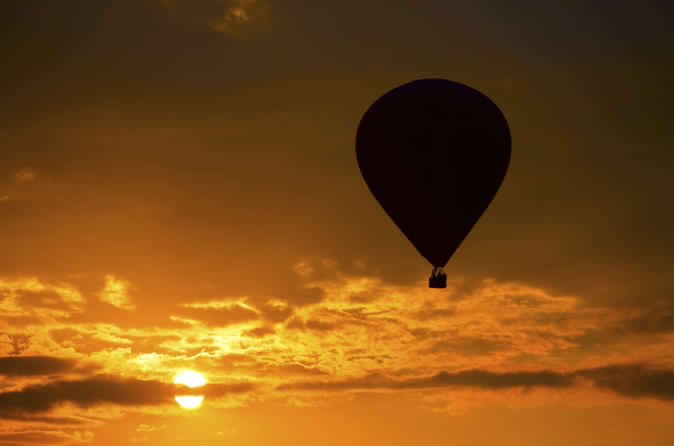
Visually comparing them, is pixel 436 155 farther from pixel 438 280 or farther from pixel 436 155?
pixel 438 280

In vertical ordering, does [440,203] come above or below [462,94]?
below

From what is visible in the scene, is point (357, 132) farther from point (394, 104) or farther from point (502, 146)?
point (502, 146)

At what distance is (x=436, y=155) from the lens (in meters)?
49.7

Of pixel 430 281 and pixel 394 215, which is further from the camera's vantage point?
pixel 394 215

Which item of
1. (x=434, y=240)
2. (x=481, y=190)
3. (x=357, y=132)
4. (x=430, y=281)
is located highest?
(x=357, y=132)

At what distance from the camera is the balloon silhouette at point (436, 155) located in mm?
49188

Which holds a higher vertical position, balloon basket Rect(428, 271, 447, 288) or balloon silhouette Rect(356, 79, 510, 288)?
balloon silhouette Rect(356, 79, 510, 288)

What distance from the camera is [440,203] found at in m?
49.9

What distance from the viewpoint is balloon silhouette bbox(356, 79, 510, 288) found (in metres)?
49.2

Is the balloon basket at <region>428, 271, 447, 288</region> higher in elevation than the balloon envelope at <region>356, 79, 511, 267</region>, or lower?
lower

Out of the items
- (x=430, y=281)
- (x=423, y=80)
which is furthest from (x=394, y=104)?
(x=430, y=281)

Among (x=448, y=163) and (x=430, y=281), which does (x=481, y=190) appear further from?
(x=430, y=281)

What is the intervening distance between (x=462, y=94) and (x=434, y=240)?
8397 millimetres

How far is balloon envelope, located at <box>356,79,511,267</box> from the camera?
49.2 metres
